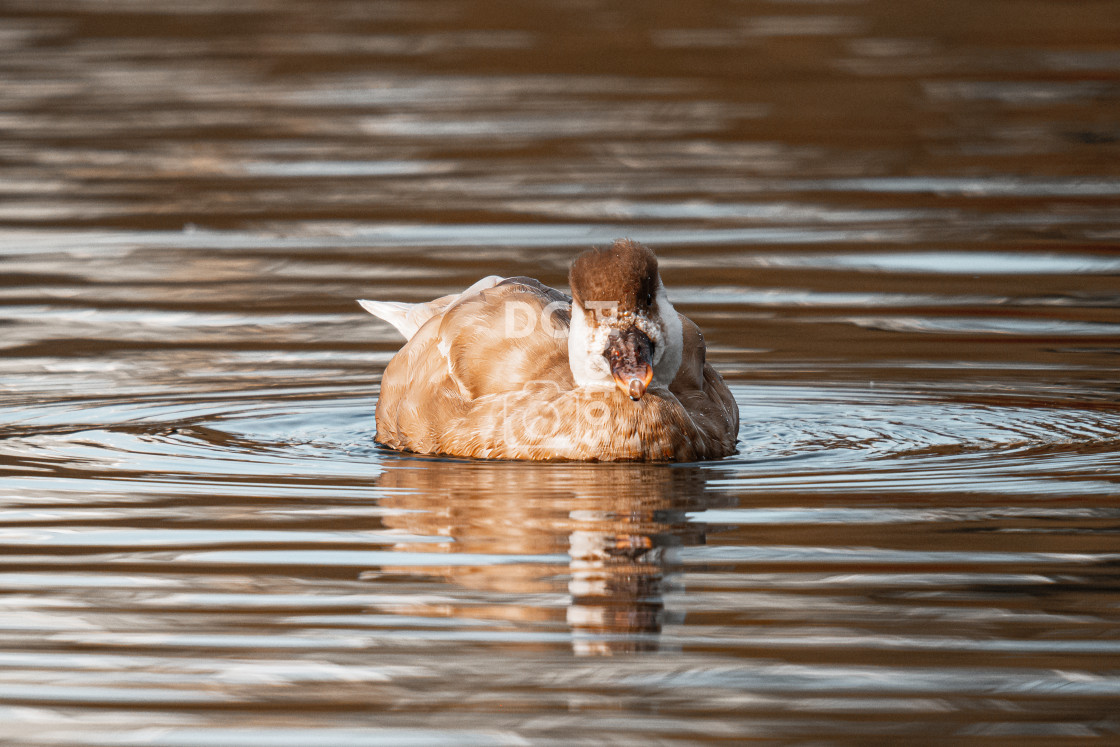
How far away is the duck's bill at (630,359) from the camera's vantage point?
28.3 feet

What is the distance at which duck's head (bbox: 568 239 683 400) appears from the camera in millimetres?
8664

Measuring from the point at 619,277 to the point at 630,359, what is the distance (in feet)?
1.16

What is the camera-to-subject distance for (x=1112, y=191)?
16.8 m

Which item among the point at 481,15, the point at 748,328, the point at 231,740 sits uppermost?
the point at 481,15

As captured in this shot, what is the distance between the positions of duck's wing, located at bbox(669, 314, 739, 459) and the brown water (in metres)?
0.14

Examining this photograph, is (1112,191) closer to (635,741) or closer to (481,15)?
(635,741)

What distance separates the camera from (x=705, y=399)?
30.6 feet

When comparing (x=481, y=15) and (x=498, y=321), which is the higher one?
(x=481, y=15)

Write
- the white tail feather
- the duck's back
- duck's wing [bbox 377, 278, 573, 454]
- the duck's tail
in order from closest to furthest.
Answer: the duck's back
duck's wing [bbox 377, 278, 573, 454]
the duck's tail
the white tail feather

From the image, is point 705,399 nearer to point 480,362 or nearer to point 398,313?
point 480,362

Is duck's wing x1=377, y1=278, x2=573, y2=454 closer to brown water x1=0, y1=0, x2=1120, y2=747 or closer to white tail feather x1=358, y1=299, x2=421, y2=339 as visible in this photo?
brown water x1=0, y1=0, x2=1120, y2=747

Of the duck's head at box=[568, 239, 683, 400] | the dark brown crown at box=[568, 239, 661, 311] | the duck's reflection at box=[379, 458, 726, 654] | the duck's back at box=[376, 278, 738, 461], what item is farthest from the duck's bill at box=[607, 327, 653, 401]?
the duck's reflection at box=[379, 458, 726, 654]

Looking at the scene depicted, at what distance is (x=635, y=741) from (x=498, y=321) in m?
4.33

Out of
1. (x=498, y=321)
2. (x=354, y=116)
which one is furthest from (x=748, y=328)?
(x=354, y=116)
